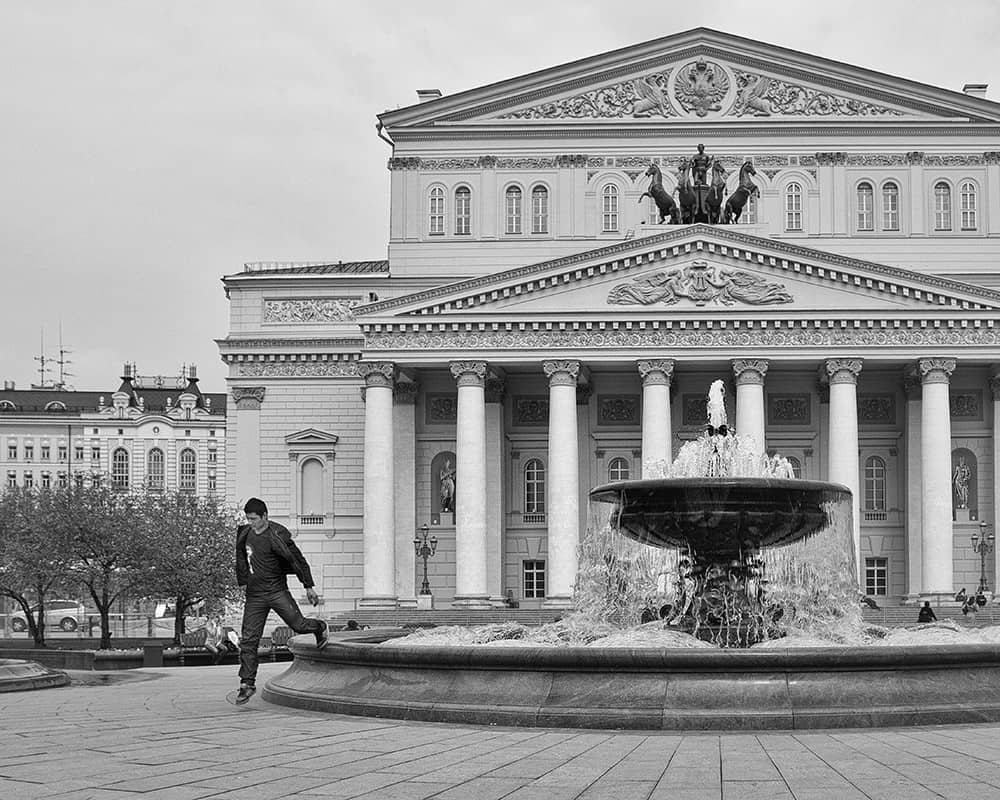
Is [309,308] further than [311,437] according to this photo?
Yes

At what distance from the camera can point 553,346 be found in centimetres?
5450

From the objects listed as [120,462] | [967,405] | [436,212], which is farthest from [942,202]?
[120,462]

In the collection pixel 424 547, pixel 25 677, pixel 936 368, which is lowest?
pixel 25 677

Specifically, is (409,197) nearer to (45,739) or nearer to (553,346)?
(553,346)

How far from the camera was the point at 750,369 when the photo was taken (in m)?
54.3

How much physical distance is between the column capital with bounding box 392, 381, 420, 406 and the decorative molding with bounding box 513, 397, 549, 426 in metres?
3.93

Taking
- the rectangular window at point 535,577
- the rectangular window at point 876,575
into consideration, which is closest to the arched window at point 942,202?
the rectangular window at point 876,575

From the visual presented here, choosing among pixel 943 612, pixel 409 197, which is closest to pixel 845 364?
pixel 943 612

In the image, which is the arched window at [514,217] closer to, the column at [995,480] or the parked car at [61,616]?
the column at [995,480]

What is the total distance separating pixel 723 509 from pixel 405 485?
128ft

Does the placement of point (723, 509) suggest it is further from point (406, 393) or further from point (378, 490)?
point (406, 393)

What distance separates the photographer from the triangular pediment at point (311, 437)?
61688 millimetres

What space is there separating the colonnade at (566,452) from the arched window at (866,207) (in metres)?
10.0

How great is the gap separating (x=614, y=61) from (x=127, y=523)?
2580 centimetres
